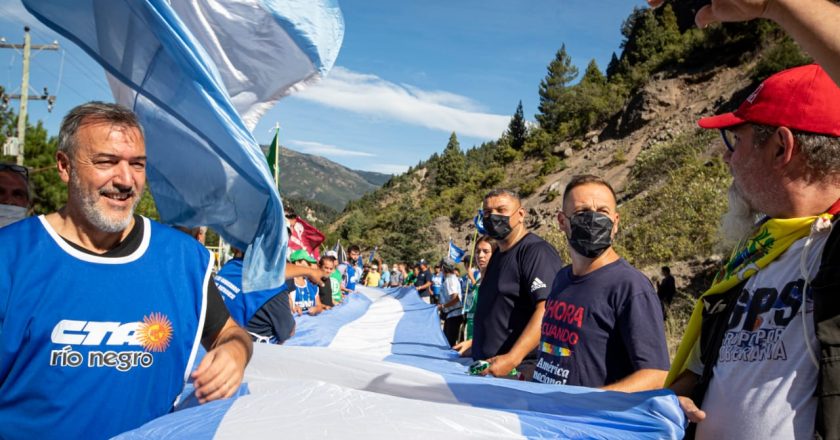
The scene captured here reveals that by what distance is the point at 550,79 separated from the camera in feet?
245

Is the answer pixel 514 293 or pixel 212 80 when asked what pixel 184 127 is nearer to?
pixel 212 80

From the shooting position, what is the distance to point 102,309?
2123mm

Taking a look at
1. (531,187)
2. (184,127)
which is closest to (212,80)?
(184,127)

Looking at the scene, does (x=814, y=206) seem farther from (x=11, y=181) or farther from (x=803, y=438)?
(x=11, y=181)

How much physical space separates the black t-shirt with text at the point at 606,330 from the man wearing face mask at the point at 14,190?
139 inches

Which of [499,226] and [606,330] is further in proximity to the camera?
[499,226]

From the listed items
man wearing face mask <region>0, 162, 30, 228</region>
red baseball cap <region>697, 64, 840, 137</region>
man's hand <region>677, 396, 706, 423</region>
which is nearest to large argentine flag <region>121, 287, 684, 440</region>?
man's hand <region>677, 396, 706, 423</region>

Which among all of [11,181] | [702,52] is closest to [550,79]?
[702,52]

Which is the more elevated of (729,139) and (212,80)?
(212,80)

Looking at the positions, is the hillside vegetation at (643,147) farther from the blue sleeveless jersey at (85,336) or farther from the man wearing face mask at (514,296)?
the blue sleeveless jersey at (85,336)

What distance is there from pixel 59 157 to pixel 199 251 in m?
0.61

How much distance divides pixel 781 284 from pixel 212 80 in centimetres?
260

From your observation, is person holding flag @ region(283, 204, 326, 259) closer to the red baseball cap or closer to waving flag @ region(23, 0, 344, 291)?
waving flag @ region(23, 0, 344, 291)

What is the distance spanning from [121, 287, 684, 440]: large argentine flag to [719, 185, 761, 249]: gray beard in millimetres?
619
